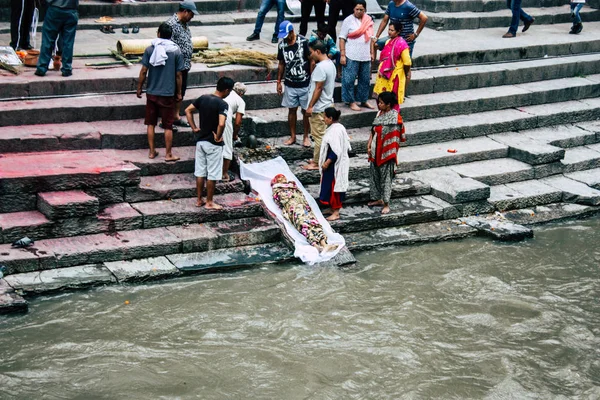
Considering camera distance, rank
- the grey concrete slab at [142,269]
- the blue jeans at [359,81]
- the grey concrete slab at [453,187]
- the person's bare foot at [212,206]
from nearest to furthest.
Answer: the grey concrete slab at [142,269] → the person's bare foot at [212,206] → the grey concrete slab at [453,187] → the blue jeans at [359,81]

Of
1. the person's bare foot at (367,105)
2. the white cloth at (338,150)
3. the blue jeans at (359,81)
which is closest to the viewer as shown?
the white cloth at (338,150)

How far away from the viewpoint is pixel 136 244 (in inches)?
331

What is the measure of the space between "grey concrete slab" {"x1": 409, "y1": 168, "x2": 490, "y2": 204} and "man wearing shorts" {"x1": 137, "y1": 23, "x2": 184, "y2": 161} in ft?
10.4

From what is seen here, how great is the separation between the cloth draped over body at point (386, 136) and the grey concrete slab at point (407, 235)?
79 centimetres

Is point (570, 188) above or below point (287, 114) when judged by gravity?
below

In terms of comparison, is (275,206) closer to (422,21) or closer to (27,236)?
(27,236)

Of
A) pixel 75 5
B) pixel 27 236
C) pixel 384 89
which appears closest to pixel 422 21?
pixel 384 89

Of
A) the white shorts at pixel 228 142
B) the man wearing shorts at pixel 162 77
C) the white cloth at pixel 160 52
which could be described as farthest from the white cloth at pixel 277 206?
the white cloth at pixel 160 52

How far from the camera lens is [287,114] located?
35.6 ft

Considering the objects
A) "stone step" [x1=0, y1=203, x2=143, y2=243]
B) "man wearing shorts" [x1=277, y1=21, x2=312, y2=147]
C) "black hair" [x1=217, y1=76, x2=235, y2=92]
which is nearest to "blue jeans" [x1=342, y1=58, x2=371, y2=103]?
"man wearing shorts" [x1=277, y1=21, x2=312, y2=147]

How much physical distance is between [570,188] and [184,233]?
205 inches

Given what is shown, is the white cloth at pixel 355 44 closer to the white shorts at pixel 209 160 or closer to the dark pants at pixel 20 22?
the white shorts at pixel 209 160

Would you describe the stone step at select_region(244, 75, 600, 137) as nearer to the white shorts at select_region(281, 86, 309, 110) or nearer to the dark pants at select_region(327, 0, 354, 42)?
the white shorts at select_region(281, 86, 309, 110)

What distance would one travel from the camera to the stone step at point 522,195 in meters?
10.5
